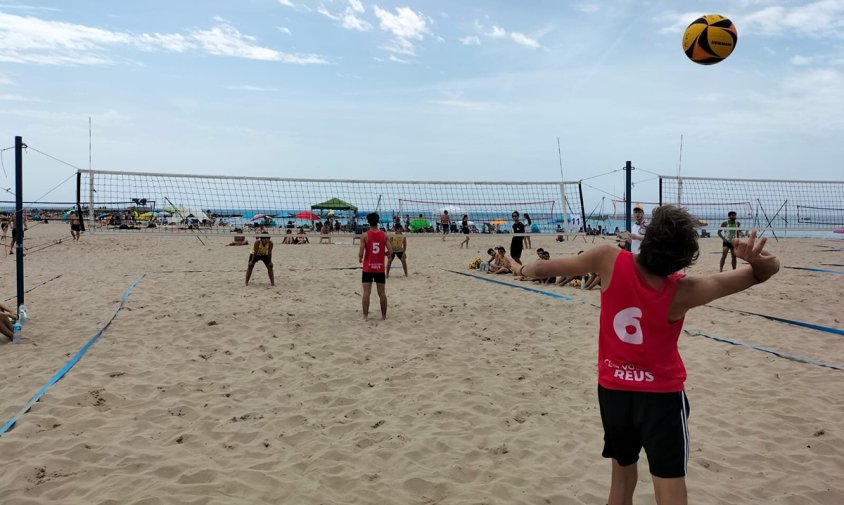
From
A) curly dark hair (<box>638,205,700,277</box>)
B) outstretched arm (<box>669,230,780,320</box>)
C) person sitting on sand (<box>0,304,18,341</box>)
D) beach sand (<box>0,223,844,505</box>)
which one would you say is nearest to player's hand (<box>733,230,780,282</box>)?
outstretched arm (<box>669,230,780,320</box>)

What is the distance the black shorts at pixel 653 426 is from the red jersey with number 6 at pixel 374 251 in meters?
4.72

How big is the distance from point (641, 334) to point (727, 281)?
0.33m

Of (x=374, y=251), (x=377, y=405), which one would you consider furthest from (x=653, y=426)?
(x=374, y=251)

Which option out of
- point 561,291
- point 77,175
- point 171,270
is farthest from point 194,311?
point 561,291

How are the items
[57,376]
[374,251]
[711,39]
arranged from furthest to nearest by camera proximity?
1. [711,39]
2. [374,251]
3. [57,376]

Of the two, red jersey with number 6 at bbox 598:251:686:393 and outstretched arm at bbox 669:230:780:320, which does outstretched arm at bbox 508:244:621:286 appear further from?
outstretched arm at bbox 669:230:780:320

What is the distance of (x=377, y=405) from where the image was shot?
3.72m

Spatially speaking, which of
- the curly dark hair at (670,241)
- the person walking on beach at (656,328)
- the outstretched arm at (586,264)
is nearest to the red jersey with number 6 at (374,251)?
the outstretched arm at (586,264)

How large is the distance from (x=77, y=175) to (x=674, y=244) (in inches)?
356

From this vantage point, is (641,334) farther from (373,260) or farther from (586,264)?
(373,260)

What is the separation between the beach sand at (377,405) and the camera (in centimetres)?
268

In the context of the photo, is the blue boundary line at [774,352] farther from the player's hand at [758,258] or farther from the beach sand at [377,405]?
the player's hand at [758,258]

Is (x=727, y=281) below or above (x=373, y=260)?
above

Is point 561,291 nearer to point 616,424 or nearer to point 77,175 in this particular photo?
point 616,424
